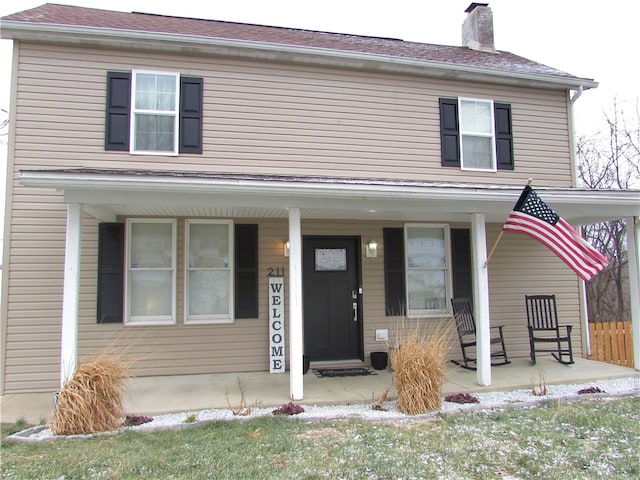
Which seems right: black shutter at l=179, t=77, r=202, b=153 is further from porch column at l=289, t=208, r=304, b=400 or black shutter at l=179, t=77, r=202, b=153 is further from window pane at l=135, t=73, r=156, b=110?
porch column at l=289, t=208, r=304, b=400

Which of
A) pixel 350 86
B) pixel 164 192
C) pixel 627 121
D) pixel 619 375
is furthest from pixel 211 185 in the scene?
pixel 627 121

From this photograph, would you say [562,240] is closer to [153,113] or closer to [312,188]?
[312,188]

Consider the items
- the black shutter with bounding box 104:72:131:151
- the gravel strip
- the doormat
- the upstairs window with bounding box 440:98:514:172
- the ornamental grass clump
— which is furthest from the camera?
the upstairs window with bounding box 440:98:514:172

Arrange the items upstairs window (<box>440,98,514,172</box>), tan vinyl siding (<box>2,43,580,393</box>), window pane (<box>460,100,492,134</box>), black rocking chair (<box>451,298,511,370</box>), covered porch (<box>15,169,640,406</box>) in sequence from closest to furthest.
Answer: covered porch (<box>15,169,640,406</box>)
tan vinyl siding (<box>2,43,580,393</box>)
black rocking chair (<box>451,298,511,370</box>)
upstairs window (<box>440,98,514,172</box>)
window pane (<box>460,100,492,134</box>)

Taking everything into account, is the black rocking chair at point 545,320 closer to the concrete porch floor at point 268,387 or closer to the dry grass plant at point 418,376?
the concrete porch floor at point 268,387

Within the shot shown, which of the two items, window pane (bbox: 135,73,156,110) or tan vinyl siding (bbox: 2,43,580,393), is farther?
window pane (bbox: 135,73,156,110)

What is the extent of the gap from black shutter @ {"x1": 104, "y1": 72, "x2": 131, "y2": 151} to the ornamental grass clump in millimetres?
3141

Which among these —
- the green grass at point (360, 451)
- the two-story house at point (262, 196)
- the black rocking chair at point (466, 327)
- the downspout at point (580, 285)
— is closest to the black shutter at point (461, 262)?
the two-story house at point (262, 196)

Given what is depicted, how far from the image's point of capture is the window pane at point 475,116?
7117 millimetres

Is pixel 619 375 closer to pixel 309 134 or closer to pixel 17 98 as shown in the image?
pixel 309 134

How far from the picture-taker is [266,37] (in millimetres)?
7168

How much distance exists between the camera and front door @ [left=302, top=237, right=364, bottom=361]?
6.65m

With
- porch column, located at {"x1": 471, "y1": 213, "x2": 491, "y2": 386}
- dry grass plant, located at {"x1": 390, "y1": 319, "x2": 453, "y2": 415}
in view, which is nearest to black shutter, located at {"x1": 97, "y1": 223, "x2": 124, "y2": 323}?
dry grass plant, located at {"x1": 390, "y1": 319, "x2": 453, "y2": 415}

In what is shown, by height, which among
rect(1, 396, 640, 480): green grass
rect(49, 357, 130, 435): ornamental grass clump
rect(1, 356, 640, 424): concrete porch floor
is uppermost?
rect(49, 357, 130, 435): ornamental grass clump
